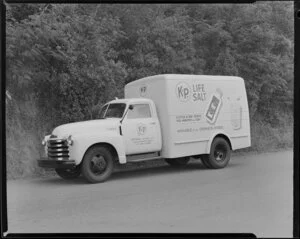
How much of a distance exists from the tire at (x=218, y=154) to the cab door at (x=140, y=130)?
0.73 m

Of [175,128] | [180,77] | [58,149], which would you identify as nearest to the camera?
[58,149]

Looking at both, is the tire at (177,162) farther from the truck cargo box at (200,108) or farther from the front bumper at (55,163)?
the front bumper at (55,163)

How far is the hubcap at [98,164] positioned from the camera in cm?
511

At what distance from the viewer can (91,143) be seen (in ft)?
17.8

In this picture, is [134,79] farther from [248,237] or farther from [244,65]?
[248,237]

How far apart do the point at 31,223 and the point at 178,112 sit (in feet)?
7.98

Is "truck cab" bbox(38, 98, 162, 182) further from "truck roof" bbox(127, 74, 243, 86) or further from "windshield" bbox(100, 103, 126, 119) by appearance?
"truck roof" bbox(127, 74, 243, 86)

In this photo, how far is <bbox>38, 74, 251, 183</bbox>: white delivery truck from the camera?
5.34 meters

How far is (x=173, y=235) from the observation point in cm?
440

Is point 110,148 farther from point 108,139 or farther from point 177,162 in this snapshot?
point 177,162

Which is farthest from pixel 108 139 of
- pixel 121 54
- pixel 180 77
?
pixel 180 77

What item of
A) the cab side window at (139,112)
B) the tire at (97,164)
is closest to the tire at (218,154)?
the cab side window at (139,112)

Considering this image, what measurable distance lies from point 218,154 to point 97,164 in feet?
5.40

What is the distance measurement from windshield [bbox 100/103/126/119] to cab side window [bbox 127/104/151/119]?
0.20 metres
